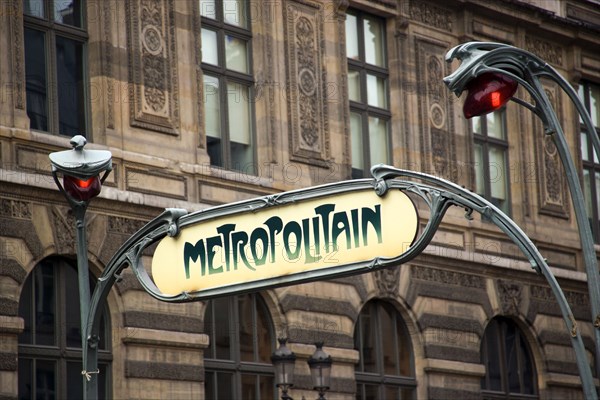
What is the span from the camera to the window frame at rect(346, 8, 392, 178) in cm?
2750

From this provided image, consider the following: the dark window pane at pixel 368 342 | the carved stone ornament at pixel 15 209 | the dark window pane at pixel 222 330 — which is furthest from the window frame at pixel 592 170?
the carved stone ornament at pixel 15 209

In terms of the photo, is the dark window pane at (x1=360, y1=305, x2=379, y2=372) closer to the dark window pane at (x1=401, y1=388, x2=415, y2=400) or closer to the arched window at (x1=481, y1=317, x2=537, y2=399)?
the dark window pane at (x1=401, y1=388, x2=415, y2=400)

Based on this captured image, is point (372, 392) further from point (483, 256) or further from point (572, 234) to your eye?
point (572, 234)

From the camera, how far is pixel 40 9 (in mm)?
22141

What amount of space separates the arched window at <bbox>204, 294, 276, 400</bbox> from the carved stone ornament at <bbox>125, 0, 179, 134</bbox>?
300 cm

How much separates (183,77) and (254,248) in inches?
512

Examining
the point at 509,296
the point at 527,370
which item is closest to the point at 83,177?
the point at 509,296

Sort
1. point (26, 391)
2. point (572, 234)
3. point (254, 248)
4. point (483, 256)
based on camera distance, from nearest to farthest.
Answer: point (254, 248) → point (26, 391) → point (483, 256) → point (572, 234)

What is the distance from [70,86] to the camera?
2248 cm

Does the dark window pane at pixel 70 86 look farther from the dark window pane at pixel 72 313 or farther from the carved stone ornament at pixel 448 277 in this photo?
the carved stone ornament at pixel 448 277

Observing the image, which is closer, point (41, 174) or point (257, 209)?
point (257, 209)

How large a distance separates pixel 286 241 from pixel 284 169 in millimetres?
14266

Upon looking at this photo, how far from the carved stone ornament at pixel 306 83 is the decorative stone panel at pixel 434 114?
2.80 m

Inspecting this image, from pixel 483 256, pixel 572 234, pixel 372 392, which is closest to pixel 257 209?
pixel 372 392
